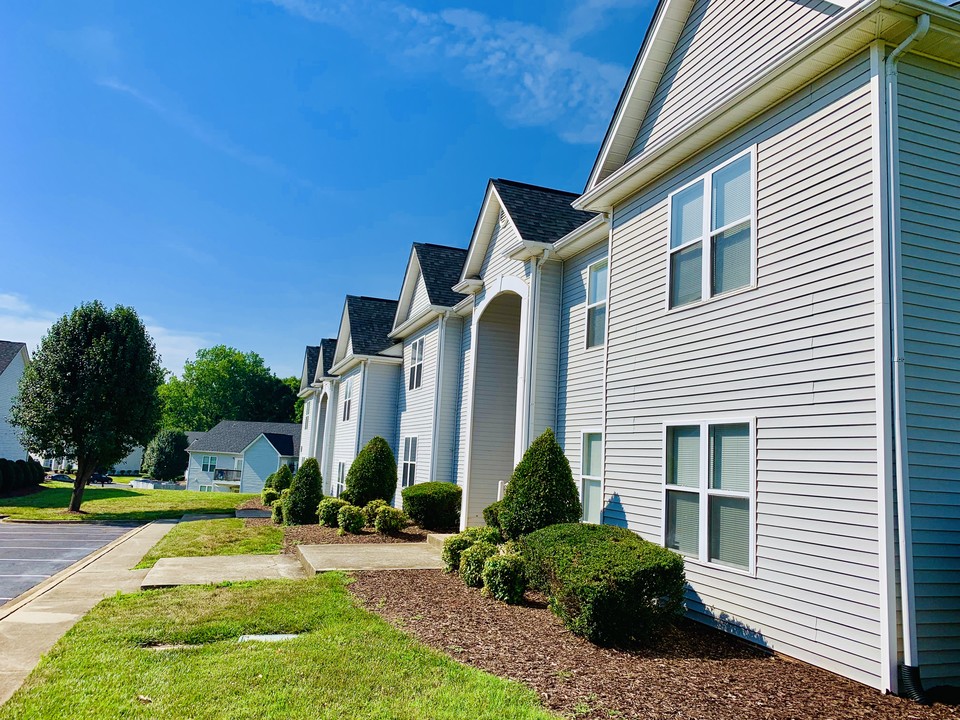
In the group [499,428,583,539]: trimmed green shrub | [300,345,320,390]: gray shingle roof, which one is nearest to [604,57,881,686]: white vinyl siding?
[499,428,583,539]: trimmed green shrub

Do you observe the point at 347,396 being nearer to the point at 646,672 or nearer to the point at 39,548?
the point at 39,548

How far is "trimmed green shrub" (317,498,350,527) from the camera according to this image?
690 inches

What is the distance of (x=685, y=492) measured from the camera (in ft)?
25.8

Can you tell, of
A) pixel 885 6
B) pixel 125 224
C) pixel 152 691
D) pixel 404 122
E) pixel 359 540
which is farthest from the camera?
pixel 125 224

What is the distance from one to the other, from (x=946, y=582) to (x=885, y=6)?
5.12 meters

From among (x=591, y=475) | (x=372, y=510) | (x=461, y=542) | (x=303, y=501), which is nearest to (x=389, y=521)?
(x=372, y=510)

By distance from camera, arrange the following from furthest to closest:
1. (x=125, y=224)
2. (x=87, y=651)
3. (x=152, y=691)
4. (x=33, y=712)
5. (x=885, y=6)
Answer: (x=125, y=224) → (x=87, y=651) → (x=885, y=6) → (x=152, y=691) → (x=33, y=712)

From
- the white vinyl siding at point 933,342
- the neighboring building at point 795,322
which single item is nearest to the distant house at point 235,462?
the neighboring building at point 795,322

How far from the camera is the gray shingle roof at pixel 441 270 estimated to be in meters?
19.5

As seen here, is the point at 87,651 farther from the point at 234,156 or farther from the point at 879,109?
the point at 234,156

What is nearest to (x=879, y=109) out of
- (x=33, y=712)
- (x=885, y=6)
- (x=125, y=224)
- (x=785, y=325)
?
(x=885, y=6)

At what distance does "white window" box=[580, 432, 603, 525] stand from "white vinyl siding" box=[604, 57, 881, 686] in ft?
8.61

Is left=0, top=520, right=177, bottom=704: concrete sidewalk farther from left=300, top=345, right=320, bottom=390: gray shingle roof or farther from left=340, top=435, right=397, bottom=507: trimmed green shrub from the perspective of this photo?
left=300, top=345, right=320, bottom=390: gray shingle roof

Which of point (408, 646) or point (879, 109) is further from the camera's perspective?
point (408, 646)
